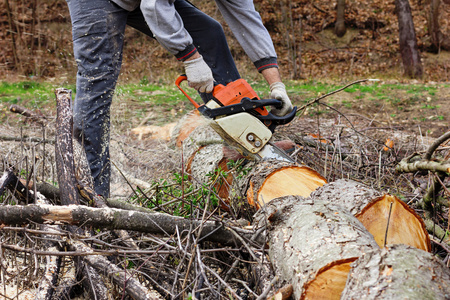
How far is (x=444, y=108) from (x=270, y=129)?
466 cm

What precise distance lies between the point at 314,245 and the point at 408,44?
9.68 metres

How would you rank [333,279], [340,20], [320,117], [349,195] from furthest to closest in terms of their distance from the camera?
[340,20] < [320,117] < [349,195] < [333,279]

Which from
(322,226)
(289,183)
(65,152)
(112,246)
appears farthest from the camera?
(289,183)

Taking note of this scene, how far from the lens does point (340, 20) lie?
12.5 m

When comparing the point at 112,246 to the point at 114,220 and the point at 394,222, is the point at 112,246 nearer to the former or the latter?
the point at 114,220

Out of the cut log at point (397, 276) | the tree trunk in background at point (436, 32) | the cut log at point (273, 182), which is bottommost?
the tree trunk in background at point (436, 32)

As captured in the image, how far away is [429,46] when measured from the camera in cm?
1183

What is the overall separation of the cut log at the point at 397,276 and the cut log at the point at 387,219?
438mm

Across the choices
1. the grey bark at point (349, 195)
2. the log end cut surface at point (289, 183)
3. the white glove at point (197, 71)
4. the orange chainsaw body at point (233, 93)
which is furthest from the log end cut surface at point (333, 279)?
the white glove at point (197, 71)

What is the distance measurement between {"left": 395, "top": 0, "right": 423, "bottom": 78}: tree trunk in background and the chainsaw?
27.0ft

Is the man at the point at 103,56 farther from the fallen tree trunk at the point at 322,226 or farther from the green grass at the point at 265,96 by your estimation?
the green grass at the point at 265,96

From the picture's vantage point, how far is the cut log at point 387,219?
1.57 meters

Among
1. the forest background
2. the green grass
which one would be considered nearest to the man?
the green grass

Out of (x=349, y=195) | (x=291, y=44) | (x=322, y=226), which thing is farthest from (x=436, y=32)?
(x=322, y=226)
